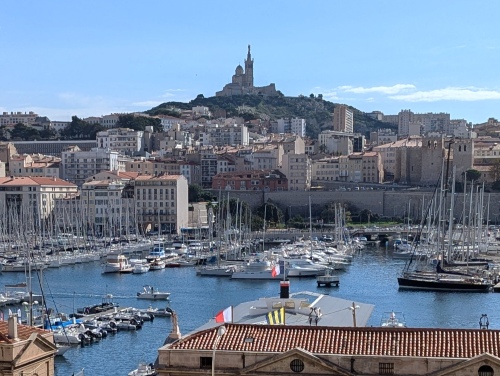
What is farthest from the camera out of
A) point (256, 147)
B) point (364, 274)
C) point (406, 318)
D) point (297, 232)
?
point (256, 147)

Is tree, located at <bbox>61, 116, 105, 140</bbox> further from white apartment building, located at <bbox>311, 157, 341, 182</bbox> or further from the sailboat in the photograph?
the sailboat

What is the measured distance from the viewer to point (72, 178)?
83.7 metres

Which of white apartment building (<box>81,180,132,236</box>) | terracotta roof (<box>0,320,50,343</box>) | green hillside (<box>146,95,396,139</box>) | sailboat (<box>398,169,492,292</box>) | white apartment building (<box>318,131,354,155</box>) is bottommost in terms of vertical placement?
sailboat (<box>398,169,492,292</box>)

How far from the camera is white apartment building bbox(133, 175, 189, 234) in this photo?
69938 mm

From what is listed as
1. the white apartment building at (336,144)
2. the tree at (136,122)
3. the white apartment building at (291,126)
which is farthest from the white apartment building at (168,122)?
the white apartment building at (336,144)

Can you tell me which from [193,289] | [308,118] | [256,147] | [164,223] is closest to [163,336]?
[193,289]

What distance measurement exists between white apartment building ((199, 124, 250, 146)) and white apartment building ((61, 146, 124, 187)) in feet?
75.2

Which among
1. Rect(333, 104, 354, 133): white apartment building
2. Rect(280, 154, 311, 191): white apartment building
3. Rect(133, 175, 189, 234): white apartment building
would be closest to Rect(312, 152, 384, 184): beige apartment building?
Rect(280, 154, 311, 191): white apartment building

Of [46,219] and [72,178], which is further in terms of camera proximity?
[72,178]

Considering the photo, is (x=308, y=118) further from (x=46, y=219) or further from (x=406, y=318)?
(x=406, y=318)

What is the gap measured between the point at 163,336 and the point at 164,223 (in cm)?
4179

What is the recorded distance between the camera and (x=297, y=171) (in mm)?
80688

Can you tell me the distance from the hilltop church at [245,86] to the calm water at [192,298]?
10091 centimetres

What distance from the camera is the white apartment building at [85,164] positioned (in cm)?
8356
